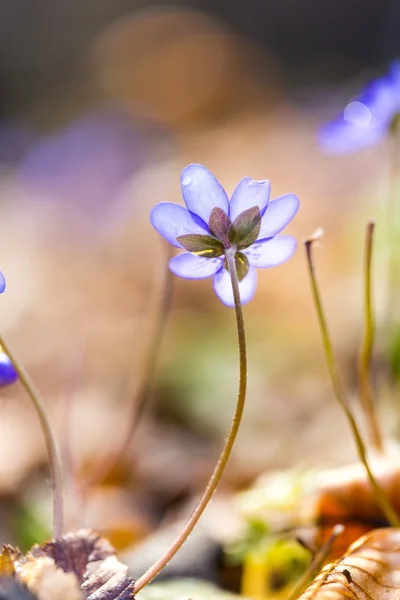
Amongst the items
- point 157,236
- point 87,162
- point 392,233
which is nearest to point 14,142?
point 87,162

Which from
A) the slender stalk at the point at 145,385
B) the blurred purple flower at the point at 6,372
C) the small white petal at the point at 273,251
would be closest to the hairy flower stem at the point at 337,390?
the small white petal at the point at 273,251

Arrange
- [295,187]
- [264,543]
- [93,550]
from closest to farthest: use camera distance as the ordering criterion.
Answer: [93,550]
[264,543]
[295,187]

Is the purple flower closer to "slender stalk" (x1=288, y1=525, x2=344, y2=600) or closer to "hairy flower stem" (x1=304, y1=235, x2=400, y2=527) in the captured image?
"hairy flower stem" (x1=304, y1=235, x2=400, y2=527)

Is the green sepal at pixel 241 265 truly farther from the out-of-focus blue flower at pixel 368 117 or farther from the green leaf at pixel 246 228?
the out-of-focus blue flower at pixel 368 117

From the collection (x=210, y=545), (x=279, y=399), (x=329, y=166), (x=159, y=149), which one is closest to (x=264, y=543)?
(x=210, y=545)

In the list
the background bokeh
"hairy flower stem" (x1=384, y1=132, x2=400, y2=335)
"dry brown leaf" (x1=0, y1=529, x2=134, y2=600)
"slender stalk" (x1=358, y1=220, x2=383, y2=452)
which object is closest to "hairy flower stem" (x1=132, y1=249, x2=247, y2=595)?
"dry brown leaf" (x1=0, y1=529, x2=134, y2=600)

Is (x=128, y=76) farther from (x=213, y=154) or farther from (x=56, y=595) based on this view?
(x=56, y=595)
